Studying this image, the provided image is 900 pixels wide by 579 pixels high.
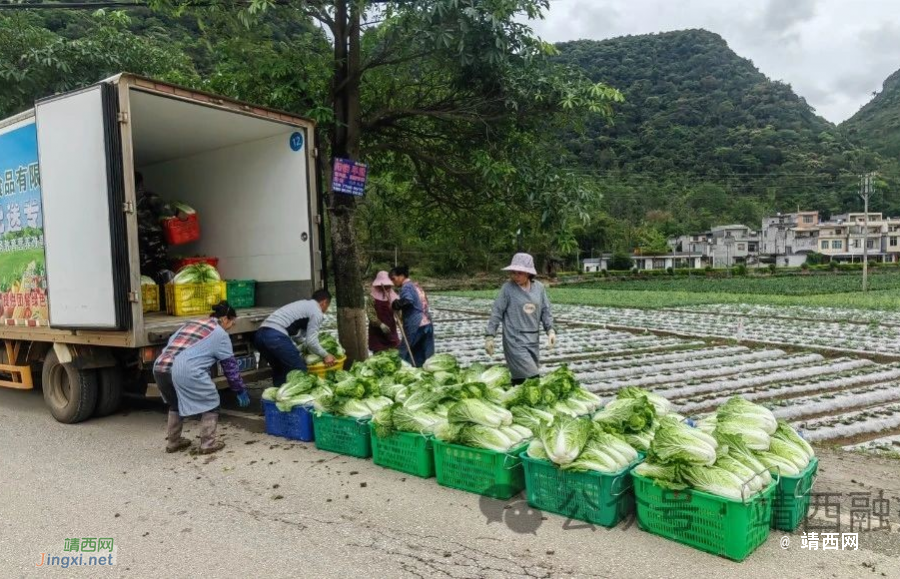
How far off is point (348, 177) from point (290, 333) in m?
2.31

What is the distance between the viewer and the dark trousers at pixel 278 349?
651cm

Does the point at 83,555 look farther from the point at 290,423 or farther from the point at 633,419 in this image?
the point at 633,419

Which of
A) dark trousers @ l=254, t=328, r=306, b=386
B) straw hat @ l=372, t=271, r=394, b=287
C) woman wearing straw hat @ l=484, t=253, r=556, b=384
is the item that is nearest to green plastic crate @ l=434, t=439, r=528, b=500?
woman wearing straw hat @ l=484, t=253, r=556, b=384

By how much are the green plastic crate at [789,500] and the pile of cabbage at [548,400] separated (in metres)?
1.50

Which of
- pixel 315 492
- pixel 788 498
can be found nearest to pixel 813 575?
pixel 788 498

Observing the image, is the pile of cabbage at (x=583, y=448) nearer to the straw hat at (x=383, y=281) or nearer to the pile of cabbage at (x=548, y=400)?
the pile of cabbage at (x=548, y=400)

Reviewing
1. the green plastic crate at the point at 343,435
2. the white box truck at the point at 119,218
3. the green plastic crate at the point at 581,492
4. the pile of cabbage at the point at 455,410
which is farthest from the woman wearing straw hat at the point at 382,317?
the green plastic crate at the point at 581,492

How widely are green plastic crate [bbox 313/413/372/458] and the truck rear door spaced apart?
207 centimetres

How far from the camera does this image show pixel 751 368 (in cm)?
973

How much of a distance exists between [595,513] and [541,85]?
547 centimetres

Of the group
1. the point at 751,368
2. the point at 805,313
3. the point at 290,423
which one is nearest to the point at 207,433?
the point at 290,423

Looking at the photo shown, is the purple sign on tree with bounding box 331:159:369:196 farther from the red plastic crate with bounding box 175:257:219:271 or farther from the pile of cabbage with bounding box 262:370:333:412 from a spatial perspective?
the pile of cabbage with bounding box 262:370:333:412

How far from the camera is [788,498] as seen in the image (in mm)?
3697

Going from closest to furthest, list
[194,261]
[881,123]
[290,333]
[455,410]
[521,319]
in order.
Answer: [455,410] < [521,319] < [290,333] < [194,261] < [881,123]
